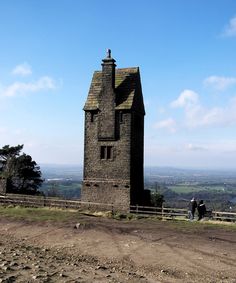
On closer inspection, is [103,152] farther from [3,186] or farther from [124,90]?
[3,186]

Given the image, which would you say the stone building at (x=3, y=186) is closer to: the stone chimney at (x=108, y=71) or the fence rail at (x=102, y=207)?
the fence rail at (x=102, y=207)

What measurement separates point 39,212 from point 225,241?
629 inches

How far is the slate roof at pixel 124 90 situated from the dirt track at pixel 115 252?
34.8 feet

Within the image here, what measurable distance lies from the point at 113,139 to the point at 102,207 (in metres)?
5.67

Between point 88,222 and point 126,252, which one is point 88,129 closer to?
point 88,222

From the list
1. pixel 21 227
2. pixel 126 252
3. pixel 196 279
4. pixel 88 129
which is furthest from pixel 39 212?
pixel 196 279

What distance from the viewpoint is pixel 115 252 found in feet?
68.6

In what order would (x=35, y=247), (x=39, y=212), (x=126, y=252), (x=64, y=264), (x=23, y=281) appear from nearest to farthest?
(x=23, y=281), (x=64, y=264), (x=126, y=252), (x=35, y=247), (x=39, y=212)

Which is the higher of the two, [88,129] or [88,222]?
[88,129]

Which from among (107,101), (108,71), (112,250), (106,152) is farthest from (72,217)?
(108,71)

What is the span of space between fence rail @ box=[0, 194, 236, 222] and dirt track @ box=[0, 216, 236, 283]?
Answer: 7.89 ft

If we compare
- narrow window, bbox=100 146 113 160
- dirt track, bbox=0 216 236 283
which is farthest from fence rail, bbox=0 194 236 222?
narrow window, bbox=100 146 113 160

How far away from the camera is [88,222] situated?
28562 mm

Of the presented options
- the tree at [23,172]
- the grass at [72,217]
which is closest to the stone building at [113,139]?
the grass at [72,217]
